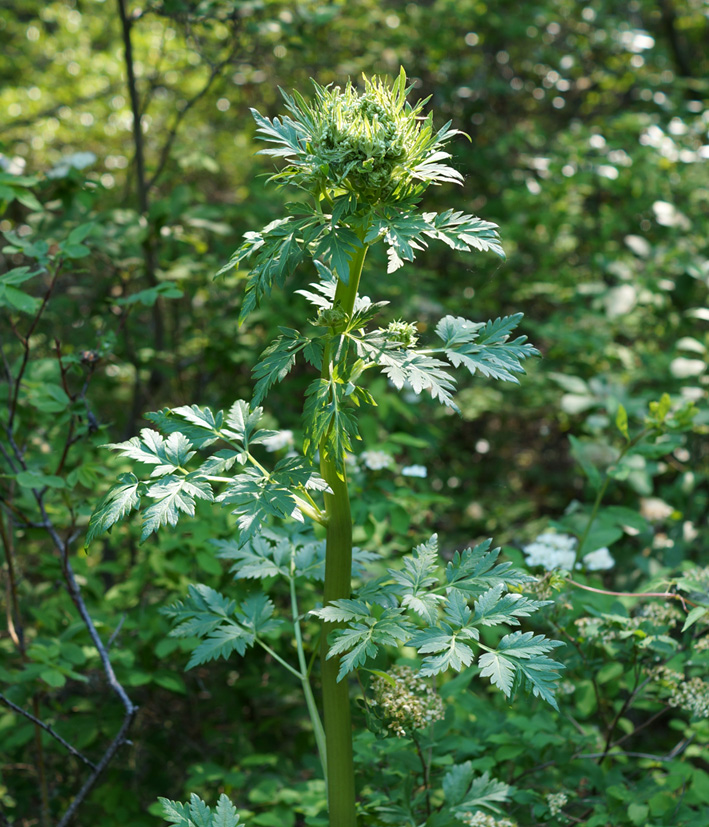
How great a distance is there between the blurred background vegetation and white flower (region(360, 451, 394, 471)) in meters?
0.11

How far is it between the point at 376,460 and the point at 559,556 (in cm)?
63

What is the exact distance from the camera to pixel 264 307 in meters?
3.23

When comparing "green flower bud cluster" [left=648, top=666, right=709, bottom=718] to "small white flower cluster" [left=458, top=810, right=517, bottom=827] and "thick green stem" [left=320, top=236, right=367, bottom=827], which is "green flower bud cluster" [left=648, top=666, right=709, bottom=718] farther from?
"thick green stem" [left=320, top=236, right=367, bottom=827]

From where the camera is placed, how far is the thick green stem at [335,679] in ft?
→ 4.57

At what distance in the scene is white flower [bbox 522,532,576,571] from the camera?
1970 millimetres

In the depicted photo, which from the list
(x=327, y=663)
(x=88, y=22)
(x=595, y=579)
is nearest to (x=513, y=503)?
(x=595, y=579)

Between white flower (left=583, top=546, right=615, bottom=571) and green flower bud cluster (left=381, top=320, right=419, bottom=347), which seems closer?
green flower bud cluster (left=381, top=320, right=419, bottom=347)

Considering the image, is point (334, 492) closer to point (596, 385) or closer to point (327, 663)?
point (327, 663)

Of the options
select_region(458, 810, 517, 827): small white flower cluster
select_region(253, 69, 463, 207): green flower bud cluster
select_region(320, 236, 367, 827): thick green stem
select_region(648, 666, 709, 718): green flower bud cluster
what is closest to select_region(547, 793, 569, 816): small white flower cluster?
select_region(458, 810, 517, 827): small white flower cluster

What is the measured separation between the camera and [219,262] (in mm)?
3336

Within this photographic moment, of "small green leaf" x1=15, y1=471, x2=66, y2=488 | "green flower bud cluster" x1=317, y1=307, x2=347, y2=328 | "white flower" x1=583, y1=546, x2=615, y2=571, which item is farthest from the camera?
"white flower" x1=583, y1=546, x2=615, y2=571

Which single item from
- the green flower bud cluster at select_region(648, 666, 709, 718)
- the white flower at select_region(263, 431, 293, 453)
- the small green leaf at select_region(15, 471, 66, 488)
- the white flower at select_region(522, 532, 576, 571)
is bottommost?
the green flower bud cluster at select_region(648, 666, 709, 718)

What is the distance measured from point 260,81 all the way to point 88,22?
1.97 m

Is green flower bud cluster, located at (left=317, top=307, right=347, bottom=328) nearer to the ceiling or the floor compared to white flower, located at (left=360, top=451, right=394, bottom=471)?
nearer to the ceiling
